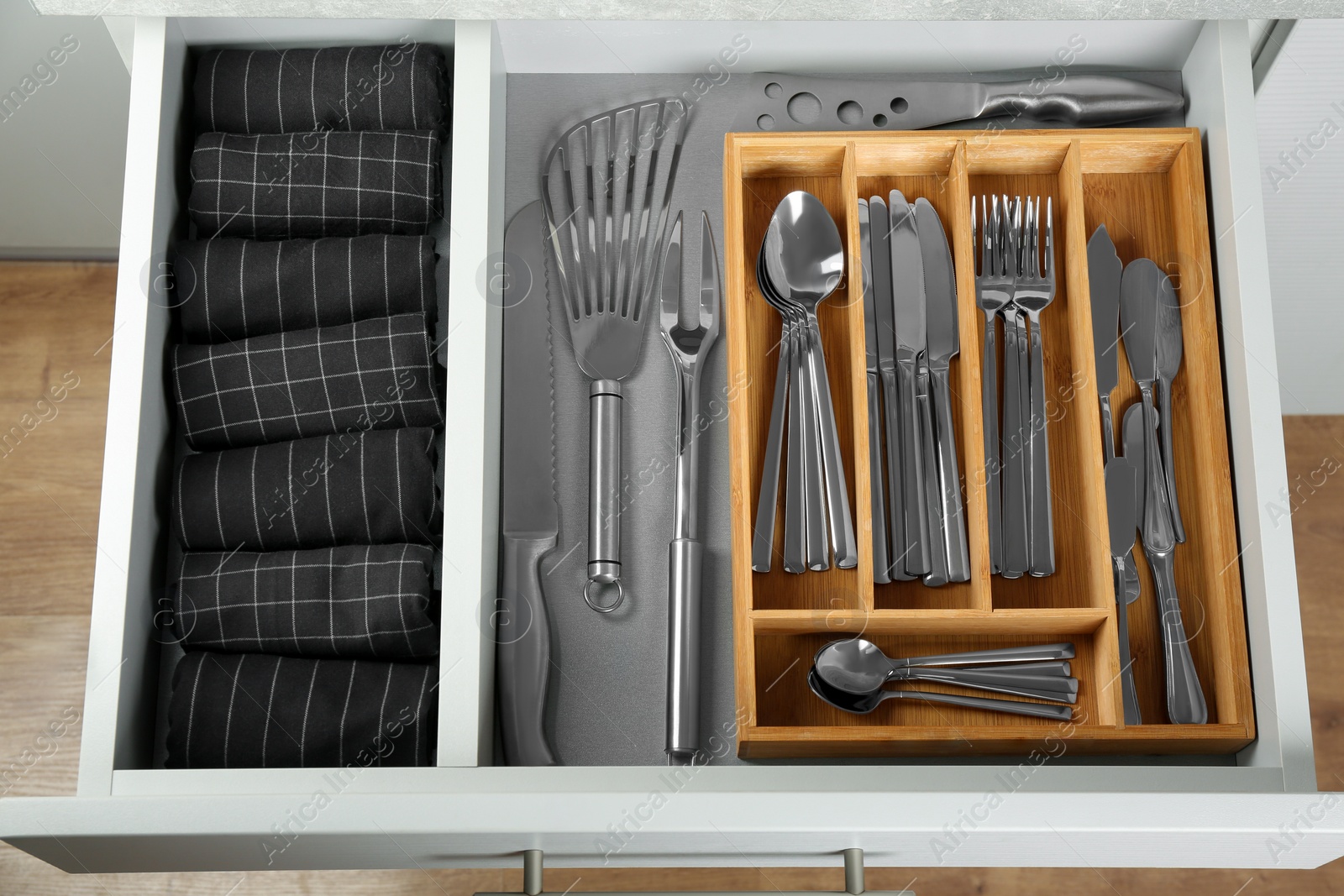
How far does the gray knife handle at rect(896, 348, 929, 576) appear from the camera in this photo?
689mm

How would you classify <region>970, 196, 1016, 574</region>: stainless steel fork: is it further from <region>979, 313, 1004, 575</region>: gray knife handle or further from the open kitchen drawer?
the open kitchen drawer

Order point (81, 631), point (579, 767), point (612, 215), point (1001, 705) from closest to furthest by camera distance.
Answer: point (579, 767) < point (1001, 705) < point (612, 215) < point (81, 631)

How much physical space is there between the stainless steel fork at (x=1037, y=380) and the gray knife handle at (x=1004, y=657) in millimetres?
51

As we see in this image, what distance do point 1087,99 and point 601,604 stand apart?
524mm

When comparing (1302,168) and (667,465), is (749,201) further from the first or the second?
(1302,168)

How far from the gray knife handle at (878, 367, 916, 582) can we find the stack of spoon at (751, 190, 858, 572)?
0.09ft

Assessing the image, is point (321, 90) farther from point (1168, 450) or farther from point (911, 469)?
point (1168, 450)

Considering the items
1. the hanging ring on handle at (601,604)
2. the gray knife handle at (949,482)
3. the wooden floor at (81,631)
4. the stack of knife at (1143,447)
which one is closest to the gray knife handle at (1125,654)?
the stack of knife at (1143,447)

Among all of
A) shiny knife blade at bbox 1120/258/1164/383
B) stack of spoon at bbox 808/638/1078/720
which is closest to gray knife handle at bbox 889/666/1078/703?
stack of spoon at bbox 808/638/1078/720

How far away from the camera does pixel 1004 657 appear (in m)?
0.68

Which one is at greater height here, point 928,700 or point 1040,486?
point 1040,486

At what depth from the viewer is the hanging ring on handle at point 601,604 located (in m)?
0.71

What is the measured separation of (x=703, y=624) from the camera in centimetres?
71

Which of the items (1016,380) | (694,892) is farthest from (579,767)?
(1016,380)
